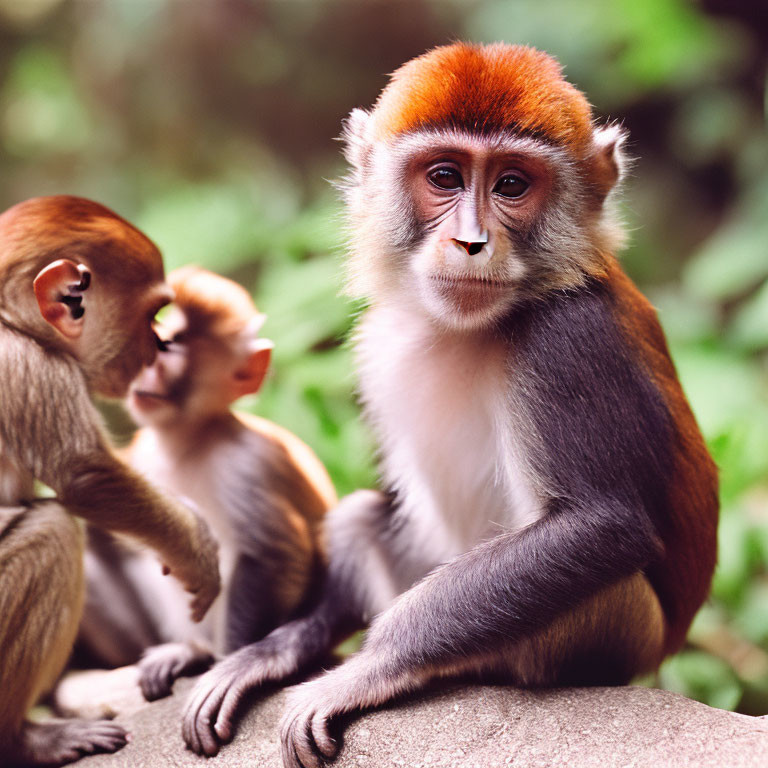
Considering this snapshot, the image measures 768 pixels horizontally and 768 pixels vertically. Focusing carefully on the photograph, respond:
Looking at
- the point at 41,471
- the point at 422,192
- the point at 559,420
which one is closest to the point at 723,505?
the point at 559,420

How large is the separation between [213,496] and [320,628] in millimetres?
833

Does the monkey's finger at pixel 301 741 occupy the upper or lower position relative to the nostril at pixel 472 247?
lower

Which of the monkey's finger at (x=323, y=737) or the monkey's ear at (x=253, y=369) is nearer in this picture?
the monkey's finger at (x=323, y=737)

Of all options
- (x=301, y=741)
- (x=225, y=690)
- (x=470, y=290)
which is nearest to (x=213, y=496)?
(x=225, y=690)

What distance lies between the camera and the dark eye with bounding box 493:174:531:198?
336cm

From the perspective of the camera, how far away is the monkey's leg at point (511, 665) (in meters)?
3.25

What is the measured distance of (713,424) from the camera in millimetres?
6434

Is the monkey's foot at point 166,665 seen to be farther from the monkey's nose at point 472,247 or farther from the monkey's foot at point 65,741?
the monkey's nose at point 472,247

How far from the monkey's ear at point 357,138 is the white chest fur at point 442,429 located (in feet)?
2.04

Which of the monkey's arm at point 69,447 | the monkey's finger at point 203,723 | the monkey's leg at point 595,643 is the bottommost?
the monkey's finger at point 203,723

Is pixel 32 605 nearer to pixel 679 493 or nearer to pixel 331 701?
pixel 331 701

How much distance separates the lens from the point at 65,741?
3.56 m

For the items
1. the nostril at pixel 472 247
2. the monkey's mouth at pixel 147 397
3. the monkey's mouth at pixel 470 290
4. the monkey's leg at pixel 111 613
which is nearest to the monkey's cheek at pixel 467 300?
the monkey's mouth at pixel 470 290

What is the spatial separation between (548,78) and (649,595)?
1.88 m
